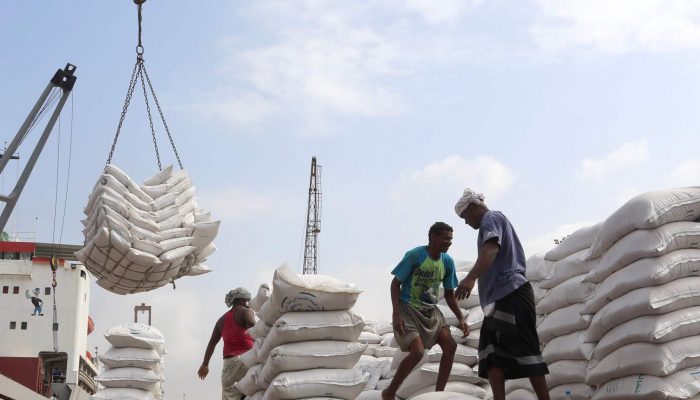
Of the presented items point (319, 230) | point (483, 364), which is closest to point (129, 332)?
point (483, 364)

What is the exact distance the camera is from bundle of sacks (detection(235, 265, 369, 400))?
6.21 meters

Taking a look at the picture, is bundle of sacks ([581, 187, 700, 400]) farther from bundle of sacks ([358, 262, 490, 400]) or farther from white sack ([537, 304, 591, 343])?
bundle of sacks ([358, 262, 490, 400])

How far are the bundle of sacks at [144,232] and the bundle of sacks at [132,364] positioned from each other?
5.39 ft

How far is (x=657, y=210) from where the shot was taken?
5.06m

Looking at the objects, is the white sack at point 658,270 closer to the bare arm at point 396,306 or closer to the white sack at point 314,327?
the bare arm at point 396,306

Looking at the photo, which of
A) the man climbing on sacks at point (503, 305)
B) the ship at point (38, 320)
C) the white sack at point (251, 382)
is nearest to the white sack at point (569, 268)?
the man climbing on sacks at point (503, 305)

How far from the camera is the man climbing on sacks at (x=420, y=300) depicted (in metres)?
5.45

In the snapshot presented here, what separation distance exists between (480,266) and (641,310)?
106cm

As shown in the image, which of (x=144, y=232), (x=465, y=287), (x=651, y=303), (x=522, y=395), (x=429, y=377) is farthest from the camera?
(x=144, y=232)

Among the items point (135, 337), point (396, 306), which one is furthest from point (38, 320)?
point (396, 306)

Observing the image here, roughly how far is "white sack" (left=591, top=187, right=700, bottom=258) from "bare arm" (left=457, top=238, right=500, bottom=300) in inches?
41.2

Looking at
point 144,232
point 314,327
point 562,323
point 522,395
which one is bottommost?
point 522,395

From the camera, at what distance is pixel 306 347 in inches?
252

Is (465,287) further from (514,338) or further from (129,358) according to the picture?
(129,358)
